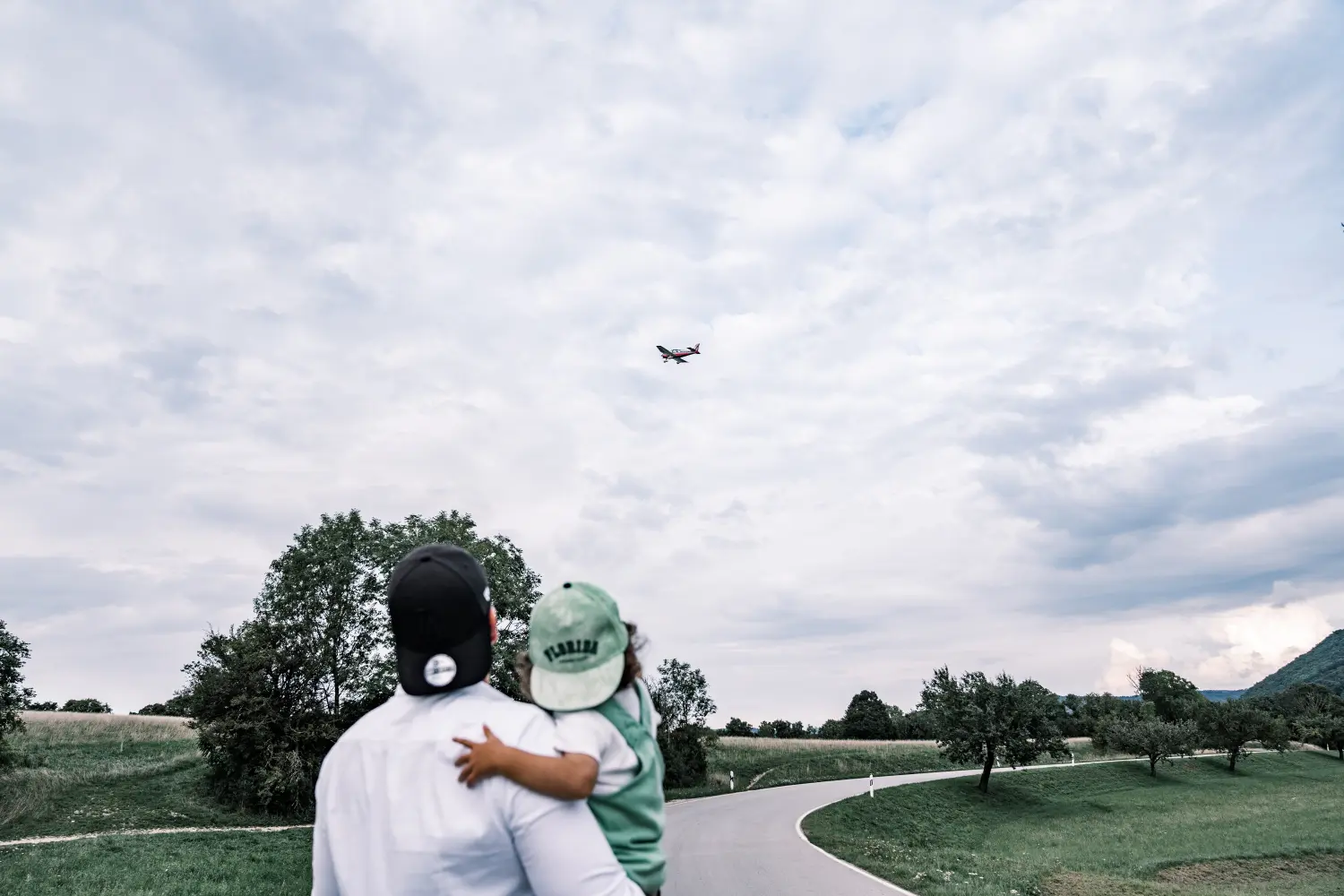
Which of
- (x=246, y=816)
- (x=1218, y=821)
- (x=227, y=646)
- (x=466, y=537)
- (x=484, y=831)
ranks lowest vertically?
(x=1218, y=821)

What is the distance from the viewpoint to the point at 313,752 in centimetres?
3077

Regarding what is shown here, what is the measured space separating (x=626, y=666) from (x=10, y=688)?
32.6 m

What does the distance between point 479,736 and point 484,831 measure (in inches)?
7.2

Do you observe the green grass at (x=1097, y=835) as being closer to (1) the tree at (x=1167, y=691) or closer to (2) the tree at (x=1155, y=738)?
(2) the tree at (x=1155, y=738)

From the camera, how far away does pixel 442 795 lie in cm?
A: 182

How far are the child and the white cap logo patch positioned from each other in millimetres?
178

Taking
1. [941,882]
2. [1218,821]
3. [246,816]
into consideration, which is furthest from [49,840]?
[1218,821]

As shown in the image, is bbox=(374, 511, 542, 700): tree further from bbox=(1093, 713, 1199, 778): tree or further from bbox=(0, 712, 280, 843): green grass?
bbox=(1093, 713, 1199, 778): tree

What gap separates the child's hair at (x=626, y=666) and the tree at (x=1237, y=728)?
253 feet

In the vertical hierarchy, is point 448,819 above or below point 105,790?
above

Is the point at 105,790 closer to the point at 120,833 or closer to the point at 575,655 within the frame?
the point at 120,833

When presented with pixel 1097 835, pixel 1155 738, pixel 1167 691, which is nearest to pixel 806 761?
pixel 1155 738

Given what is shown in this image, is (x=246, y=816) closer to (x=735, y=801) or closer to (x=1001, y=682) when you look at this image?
(x=735, y=801)

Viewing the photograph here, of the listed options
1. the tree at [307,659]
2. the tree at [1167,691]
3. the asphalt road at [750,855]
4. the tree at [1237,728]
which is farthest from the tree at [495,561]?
the tree at [1167,691]
